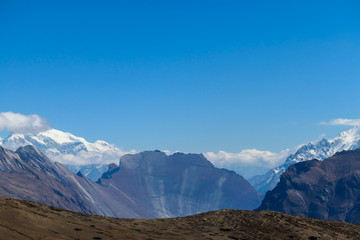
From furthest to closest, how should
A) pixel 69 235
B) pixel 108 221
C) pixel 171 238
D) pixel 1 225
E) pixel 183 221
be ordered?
pixel 183 221 < pixel 108 221 < pixel 171 238 < pixel 69 235 < pixel 1 225

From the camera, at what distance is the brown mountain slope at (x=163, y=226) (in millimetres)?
75000

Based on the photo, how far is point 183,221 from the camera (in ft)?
367

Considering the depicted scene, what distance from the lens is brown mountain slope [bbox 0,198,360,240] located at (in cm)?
7500

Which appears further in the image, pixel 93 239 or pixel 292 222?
pixel 292 222

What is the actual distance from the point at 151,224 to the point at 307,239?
128ft

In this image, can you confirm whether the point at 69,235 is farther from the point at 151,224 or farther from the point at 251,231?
the point at 251,231

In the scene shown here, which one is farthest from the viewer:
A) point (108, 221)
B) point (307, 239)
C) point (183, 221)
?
point (183, 221)

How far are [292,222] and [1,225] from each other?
236 ft

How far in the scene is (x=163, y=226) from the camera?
10400cm

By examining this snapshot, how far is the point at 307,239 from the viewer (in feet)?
315

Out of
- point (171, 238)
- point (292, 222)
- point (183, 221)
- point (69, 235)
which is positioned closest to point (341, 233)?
point (292, 222)

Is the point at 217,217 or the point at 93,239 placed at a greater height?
the point at 217,217

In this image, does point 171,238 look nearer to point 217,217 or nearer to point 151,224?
point 151,224

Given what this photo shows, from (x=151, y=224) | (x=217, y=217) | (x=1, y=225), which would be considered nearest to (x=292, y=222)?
(x=217, y=217)
